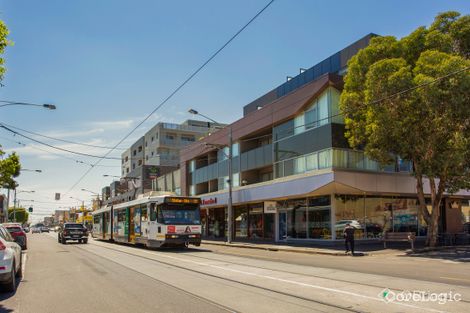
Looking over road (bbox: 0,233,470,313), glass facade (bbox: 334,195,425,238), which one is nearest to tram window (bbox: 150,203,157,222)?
road (bbox: 0,233,470,313)

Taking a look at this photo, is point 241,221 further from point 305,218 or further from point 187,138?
point 187,138

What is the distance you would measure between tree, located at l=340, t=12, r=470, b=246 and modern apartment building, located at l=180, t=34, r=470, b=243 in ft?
8.90

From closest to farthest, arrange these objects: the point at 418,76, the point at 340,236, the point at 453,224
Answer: the point at 418,76 → the point at 340,236 → the point at 453,224

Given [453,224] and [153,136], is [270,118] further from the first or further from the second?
[153,136]

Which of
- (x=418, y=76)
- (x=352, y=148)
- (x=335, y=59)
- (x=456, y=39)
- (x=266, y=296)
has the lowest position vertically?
(x=266, y=296)

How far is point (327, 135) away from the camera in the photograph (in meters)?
27.6

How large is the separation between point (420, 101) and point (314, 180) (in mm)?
7972

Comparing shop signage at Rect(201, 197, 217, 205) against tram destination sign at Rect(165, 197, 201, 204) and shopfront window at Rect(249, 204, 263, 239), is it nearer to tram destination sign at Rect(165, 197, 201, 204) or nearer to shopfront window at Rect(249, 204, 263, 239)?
shopfront window at Rect(249, 204, 263, 239)

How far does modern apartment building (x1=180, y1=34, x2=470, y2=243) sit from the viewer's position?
90.0 ft

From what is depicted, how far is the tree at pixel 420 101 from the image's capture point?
20.3 m

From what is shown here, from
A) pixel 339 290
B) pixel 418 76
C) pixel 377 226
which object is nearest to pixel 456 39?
pixel 418 76

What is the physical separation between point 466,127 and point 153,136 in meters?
68.4

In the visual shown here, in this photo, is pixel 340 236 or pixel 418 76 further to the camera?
pixel 340 236

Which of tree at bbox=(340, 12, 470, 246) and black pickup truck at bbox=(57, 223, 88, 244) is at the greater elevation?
tree at bbox=(340, 12, 470, 246)
